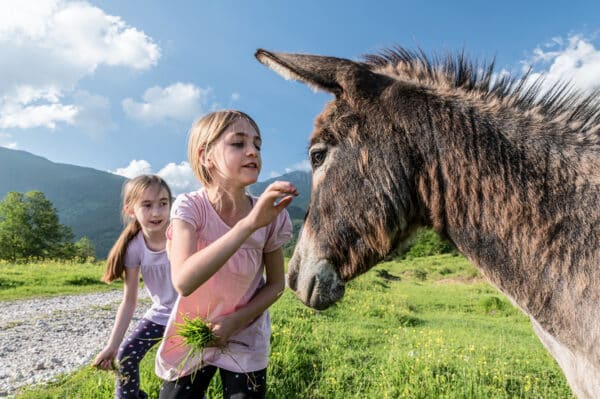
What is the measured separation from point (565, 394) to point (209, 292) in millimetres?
5226

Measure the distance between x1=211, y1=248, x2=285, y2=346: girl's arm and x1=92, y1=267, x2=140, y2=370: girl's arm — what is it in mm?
1607

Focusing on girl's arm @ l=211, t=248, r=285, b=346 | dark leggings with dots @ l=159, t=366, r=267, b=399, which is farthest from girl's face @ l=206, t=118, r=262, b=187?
dark leggings with dots @ l=159, t=366, r=267, b=399

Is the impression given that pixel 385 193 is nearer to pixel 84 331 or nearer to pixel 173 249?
pixel 173 249

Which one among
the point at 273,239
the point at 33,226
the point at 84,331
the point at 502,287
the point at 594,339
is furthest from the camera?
the point at 33,226

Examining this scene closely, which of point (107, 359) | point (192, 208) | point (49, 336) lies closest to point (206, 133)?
point (192, 208)

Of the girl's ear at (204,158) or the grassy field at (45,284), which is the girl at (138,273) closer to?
the girl's ear at (204,158)

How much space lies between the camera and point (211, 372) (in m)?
2.62

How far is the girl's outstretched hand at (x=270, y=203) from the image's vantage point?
6.41ft

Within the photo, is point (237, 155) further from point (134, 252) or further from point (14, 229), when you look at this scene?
point (14, 229)

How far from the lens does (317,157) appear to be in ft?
7.78

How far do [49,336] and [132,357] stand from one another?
271 inches

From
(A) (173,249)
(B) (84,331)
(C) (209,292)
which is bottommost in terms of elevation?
(B) (84,331)

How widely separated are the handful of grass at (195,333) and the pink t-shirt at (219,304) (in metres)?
0.17

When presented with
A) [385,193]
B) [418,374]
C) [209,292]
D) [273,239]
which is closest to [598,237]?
[385,193]
